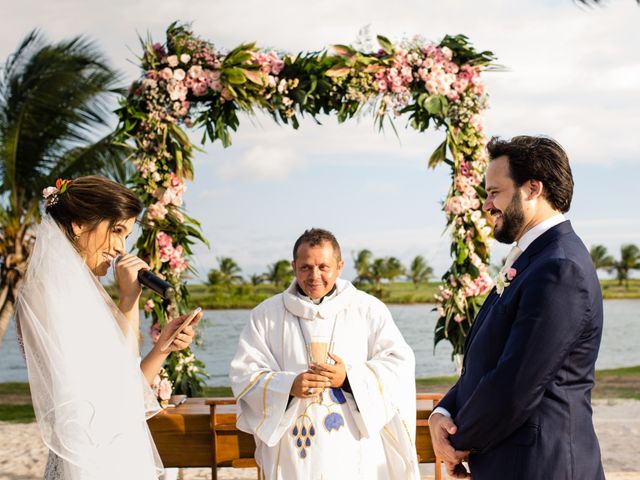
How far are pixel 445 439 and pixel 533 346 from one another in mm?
617

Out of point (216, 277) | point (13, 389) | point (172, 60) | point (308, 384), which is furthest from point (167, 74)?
point (216, 277)

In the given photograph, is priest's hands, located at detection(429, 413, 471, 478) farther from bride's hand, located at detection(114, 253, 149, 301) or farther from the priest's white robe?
the priest's white robe

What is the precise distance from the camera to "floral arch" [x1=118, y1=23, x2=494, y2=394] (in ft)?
24.3

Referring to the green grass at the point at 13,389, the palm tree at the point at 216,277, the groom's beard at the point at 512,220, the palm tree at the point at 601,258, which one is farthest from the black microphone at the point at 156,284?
the palm tree at the point at 601,258

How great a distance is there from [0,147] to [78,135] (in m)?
1.56

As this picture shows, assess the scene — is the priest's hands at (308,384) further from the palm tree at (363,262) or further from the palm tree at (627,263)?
the palm tree at (627,263)

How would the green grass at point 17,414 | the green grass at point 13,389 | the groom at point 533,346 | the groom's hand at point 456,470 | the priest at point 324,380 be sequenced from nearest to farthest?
the groom at point 533,346
the groom's hand at point 456,470
the priest at point 324,380
the green grass at point 17,414
the green grass at point 13,389

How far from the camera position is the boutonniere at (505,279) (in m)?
3.26

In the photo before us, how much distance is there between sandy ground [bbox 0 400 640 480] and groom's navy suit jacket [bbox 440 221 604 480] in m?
4.43

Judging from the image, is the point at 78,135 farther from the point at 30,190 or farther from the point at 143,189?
the point at 143,189

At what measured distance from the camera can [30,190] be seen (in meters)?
16.8

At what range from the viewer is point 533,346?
2949 millimetres

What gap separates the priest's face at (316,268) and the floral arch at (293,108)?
2337mm

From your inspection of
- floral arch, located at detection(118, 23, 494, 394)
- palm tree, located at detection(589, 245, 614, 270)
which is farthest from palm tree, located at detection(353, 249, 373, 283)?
floral arch, located at detection(118, 23, 494, 394)
